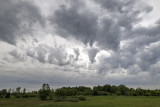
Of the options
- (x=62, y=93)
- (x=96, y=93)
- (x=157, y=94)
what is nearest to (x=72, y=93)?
(x=62, y=93)

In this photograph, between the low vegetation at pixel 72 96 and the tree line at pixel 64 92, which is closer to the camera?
the low vegetation at pixel 72 96

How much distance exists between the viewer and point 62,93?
99188mm

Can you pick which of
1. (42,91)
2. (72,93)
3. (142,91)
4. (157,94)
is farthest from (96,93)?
(42,91)

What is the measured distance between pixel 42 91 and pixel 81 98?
29.7m

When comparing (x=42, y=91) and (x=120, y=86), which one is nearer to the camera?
(x=42, y=91)

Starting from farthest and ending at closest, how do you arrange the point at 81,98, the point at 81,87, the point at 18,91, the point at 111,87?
the point at 81,87 → the point at 111,87 → the point at 18,91 → the point at 81,98

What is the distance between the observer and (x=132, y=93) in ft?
427

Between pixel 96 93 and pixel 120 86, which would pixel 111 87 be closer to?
pixel 120 86

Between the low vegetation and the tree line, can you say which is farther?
the tree line

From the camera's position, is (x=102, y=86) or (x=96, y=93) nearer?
(x=96, y=93)

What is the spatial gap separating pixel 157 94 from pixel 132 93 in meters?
23.0

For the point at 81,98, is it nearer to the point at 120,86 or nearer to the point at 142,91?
the point at 142,91

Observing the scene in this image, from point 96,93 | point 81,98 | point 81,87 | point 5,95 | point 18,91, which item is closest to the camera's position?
point 81,98

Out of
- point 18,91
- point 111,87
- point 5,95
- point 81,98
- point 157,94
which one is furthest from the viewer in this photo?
point 111,87
